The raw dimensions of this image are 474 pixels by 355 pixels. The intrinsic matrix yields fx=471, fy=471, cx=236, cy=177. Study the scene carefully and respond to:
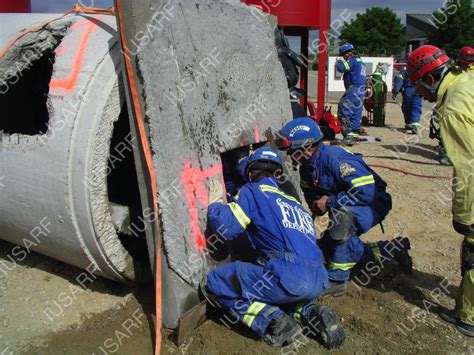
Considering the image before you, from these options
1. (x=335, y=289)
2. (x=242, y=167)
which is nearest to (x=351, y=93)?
(x=242, y=167)

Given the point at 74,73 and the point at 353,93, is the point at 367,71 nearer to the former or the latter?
the point at 353,93

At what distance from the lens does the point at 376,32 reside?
50.0 metres

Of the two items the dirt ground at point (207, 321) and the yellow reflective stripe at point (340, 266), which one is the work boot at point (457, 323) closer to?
the dirt ground at point (207, 321)

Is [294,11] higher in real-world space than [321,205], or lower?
higher

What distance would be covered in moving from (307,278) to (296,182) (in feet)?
6.19

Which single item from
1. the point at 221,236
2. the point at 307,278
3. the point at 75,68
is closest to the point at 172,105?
the point at 75,68

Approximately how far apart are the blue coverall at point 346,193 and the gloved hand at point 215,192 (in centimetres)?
85

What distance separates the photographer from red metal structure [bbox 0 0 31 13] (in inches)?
188

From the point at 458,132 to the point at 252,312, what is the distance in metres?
1.69

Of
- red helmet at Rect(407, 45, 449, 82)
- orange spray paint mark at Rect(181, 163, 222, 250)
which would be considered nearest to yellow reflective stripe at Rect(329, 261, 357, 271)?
orange spray paint mark at Rect(181, 163, 222, 250)

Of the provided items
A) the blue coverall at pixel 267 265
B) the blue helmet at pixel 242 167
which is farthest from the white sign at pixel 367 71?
the blue coverall at pixel 267 265

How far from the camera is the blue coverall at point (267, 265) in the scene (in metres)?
2.97

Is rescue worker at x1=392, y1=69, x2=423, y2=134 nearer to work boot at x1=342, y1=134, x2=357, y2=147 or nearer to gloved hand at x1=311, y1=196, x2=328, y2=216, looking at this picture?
work boot at x1=342, y1=134, x2=357, y2=147

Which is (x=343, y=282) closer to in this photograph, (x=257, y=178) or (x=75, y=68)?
(x=257, y=178)
